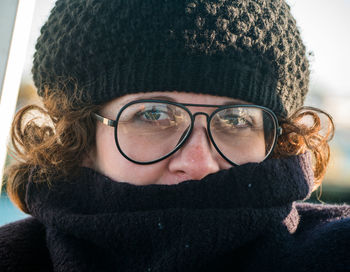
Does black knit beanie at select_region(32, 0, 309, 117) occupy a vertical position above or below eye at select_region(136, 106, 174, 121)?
above

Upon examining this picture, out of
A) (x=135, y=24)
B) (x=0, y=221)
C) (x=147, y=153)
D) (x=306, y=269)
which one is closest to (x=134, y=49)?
(x=135, y=24)

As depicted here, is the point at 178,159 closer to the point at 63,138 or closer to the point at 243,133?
the point at 243,133

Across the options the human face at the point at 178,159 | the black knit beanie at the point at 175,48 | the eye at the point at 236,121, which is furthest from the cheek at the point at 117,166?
the eye at the point at 236,121

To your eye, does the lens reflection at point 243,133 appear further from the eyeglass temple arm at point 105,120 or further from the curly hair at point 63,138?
the eyeglass temple arm at point 105,120

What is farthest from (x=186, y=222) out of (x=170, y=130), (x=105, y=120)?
(x=105, y=120)

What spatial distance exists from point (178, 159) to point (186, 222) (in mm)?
221

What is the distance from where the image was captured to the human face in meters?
1.19

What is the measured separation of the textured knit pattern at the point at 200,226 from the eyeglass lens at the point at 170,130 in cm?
11

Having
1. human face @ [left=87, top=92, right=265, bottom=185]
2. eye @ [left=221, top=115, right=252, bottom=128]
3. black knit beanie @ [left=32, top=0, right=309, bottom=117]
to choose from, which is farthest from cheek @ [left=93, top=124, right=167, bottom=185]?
eye @ [left=221, top=115, right=252, bottom=128]

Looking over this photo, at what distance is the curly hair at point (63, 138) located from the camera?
142 cm

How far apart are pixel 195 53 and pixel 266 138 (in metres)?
0.42

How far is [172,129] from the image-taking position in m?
1.26

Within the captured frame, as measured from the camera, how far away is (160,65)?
1.22 metres

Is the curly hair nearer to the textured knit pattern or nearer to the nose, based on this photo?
the textured knit pattern
